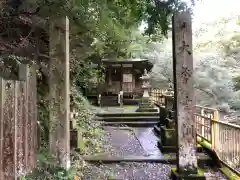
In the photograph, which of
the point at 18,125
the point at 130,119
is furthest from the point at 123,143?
the point at 18,125

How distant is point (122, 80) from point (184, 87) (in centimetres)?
1788

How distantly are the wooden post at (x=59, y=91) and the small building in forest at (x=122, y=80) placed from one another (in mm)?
16487

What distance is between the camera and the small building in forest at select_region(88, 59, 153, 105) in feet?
69.0

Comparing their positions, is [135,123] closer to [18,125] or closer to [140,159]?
[140,159]

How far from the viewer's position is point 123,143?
27.6 ft

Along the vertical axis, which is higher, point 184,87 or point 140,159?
point 184,87

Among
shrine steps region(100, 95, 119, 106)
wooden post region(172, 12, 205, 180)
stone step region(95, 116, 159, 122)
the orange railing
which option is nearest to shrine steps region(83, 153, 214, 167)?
the orange railing

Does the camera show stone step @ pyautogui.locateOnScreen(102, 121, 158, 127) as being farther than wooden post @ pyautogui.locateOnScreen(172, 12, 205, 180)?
Yes

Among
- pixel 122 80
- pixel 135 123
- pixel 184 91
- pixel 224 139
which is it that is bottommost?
pixel 135 123

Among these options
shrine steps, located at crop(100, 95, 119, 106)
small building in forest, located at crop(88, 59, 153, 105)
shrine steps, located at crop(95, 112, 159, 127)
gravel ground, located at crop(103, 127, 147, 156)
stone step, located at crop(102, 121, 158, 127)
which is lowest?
gravel ground, located at crop(103, 127, 147, 156)

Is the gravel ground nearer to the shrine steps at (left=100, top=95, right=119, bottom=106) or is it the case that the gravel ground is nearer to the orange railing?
the orange railing

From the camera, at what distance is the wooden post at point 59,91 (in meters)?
4.25

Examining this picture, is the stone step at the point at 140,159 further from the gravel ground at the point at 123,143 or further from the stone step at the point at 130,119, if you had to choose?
the stone step at the point at 130,119

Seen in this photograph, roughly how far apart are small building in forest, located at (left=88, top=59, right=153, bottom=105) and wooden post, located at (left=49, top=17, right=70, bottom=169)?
649 inches
